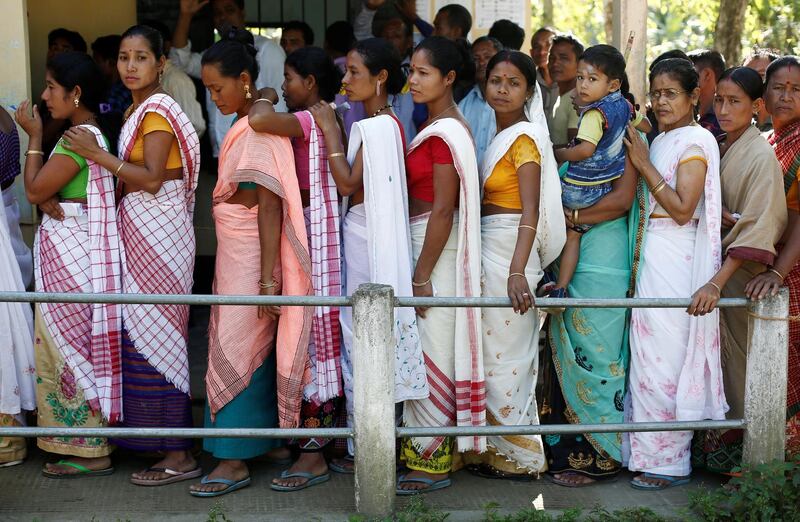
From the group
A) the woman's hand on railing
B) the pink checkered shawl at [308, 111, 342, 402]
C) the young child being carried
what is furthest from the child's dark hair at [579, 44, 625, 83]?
the pink checkered shawl at [308, 111, 342, 402]

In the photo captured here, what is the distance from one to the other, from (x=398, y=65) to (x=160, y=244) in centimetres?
126

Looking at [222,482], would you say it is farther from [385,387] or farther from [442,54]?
[442,54]

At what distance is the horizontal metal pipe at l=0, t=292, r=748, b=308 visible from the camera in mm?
3717

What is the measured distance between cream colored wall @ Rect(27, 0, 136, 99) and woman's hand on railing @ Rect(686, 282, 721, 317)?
4.63 metres

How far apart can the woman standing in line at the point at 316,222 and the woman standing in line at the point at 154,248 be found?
0.45m

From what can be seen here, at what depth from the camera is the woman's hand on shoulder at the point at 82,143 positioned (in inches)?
169

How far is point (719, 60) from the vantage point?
555 centimetres

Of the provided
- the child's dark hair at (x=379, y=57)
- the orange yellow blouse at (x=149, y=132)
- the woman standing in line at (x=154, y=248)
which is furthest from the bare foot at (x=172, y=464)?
the child's dark hair at (x=379, y=57)

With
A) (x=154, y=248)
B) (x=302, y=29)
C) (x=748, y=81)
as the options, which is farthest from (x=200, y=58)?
(x=748, y=81)

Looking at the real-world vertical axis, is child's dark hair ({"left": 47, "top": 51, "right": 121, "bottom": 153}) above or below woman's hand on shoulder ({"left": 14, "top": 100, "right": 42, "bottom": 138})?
above

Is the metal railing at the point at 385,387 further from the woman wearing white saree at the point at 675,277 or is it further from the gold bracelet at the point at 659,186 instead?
the gold bracelet at the point at 659,186

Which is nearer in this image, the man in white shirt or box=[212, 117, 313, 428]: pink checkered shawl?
box=[212, 117, 313, 428]: pink checkered shawl

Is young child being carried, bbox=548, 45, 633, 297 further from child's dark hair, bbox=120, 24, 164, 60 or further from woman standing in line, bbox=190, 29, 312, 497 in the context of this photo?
child's dark hair, bbox=120, 24, 164, 60

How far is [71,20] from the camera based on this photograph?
7.20 metres
